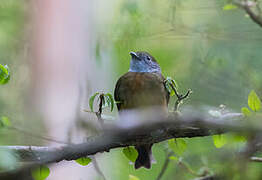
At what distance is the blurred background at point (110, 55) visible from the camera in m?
3.20

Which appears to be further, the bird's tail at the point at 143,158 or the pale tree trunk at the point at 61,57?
the pale tree trunk at the point at 61,57

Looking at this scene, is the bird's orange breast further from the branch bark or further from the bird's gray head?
the branch bark

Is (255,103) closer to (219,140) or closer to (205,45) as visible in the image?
(219,140)

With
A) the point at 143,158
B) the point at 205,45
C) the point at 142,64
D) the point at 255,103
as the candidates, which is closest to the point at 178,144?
the point at 255,103

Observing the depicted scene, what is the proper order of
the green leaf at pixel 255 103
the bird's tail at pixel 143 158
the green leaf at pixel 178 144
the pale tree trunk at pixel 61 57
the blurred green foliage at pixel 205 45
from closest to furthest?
1. the green leaf at pixel 255 103
2. the green leaf at pixel 178 144
3. the bird's tail at pixel 143 158
4. the blurred green foliage at pixel 205 45
5. the pale tree trunk at pixel 61 57

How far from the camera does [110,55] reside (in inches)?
193

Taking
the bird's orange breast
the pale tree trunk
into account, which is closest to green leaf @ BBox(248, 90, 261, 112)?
the bird's orange breast

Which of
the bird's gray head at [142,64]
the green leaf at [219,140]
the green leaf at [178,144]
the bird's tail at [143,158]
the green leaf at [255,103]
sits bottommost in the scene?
the bird's tail at [143,158]

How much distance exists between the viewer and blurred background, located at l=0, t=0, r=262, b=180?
10.5 feet

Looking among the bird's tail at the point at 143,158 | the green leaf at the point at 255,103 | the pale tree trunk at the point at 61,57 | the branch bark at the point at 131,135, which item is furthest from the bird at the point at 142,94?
the pale tree trunk at the point at 61,57

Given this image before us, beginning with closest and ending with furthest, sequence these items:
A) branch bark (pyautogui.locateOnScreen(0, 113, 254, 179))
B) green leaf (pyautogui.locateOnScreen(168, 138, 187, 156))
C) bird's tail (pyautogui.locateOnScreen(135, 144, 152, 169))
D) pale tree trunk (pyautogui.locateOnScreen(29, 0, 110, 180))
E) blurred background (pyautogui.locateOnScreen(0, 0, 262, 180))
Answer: branch bark (pyautogui.locateOnScreen(0, 113, 254, 179)) → green leaf (pyautogui.locateOnScreen(168, 138, 187, 156)) → bird's tail (pyautogui.locateOnScreen(135, 144, 152, 169)) → blurred background (pyautogui.locateOnScreen(0, 0, 262, 180)) → pale tree trunk (pyautogui.locateOnScreen(29, 0, 110, 180))

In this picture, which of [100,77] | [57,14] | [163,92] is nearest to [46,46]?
[57,14]

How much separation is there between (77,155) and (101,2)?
432 centimetres

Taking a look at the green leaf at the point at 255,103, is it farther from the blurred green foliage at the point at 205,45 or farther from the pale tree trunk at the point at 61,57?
the pale tree trunk at the point at 61,57
